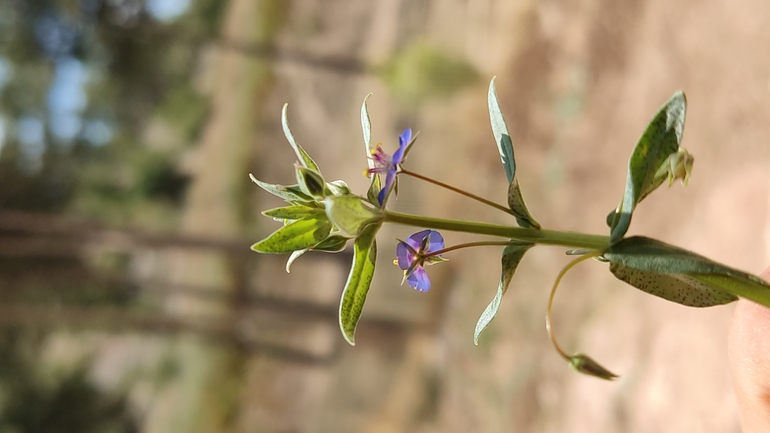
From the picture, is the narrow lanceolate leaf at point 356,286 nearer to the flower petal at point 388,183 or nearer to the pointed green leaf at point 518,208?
the flower petal at point 388,183

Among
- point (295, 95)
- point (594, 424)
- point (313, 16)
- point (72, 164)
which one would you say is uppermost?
point (313, 16)

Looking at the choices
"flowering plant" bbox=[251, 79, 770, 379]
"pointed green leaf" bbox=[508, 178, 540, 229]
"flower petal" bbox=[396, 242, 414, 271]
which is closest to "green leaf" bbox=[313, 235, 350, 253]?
"flowering plant" bbox=[251, 79, 770, 379]

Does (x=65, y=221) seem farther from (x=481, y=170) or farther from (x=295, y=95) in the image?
(x=481, y=170)

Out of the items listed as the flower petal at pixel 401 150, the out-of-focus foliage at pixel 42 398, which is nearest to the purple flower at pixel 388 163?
the flower petal at pixel 401 150

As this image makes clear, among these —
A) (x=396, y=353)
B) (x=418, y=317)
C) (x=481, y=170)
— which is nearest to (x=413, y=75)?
(x=481, y=170)

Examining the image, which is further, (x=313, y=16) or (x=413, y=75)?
(x=313, y=16)
